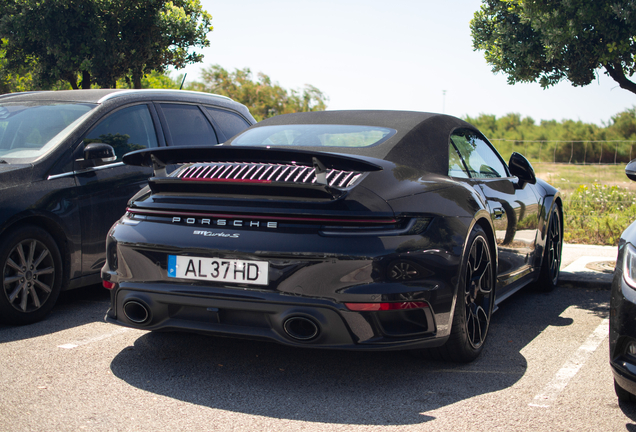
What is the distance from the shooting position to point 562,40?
6703 mm

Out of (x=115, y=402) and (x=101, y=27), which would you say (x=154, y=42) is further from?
(x=115, y=402)

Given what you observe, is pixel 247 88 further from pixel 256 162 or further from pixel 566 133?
pixel 256 162

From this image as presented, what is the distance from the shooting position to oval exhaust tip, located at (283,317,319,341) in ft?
9.84

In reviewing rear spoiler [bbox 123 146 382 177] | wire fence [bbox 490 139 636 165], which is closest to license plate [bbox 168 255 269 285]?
rear spoiler [bbox 123 146 382 177]

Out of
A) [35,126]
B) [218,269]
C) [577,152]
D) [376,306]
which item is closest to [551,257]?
[376,306]

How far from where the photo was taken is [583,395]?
3.23 metres

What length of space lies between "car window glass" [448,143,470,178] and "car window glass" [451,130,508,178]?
0.10 meters

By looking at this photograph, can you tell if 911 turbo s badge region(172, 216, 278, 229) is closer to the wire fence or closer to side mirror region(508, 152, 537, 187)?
side mirror region(508, 152, 537, 187)

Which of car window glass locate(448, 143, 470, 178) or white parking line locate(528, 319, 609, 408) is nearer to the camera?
white parking line locate(528, 319, 609, 408)

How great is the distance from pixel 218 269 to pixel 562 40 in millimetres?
5207

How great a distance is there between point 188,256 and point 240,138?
1.41m

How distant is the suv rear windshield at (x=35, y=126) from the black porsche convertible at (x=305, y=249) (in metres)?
1.73

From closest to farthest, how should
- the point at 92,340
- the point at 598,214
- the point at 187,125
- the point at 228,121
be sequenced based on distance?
the point at 92,340 → the point at 187,125 → the point at 228,121 → the point at 598,214

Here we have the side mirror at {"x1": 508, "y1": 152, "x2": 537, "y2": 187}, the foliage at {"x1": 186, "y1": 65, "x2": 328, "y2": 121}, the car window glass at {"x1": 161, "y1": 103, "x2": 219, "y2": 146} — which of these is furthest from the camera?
the foliage at {"x1": 186, "y1": 65, "x2": 328, "y2": 121}
